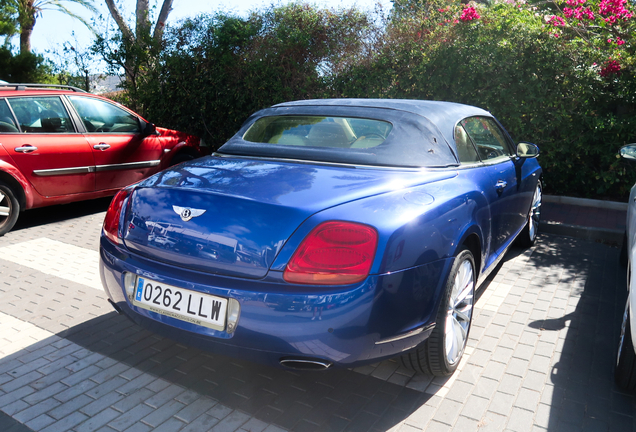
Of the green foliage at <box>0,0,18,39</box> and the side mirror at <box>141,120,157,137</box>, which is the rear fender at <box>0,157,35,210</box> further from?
the green foliage at <box>0,0,18,39</box>

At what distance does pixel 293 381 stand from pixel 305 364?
0.67 m

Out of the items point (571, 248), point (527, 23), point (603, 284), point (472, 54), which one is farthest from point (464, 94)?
point (603, 284)

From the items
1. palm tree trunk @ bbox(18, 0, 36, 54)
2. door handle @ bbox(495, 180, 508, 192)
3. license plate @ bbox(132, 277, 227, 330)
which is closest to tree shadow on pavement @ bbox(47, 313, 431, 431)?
license plate @ bbox(132, 277, 227, 330)

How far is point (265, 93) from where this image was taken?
9.48 meters

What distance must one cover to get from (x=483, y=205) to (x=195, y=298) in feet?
6.21

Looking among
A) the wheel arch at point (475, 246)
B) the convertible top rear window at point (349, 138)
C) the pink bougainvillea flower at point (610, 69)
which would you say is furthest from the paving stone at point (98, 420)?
the pink bougainvillea flower at point (610, 69)

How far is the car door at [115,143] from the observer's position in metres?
6.59

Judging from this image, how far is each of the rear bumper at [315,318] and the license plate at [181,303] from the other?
0.03 m

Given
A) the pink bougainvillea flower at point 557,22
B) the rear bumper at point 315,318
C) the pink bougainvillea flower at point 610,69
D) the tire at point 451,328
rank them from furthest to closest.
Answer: the pink bougainvillea flower at point 557,22 < the pink bougainvillea flower at point 610,69 < the tire at point 451,328 < the rear bumper at point 315,318

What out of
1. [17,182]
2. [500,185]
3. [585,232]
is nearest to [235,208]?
[500,185]

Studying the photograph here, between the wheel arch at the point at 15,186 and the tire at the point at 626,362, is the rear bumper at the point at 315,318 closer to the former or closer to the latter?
the tire at the point at 626,362

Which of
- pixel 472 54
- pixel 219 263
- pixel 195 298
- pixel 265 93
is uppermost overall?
pixel 472 54

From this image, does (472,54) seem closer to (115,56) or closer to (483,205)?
(483,205)

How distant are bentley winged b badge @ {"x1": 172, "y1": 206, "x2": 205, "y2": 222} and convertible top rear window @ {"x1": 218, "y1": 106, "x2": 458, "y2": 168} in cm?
91
